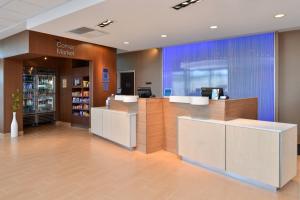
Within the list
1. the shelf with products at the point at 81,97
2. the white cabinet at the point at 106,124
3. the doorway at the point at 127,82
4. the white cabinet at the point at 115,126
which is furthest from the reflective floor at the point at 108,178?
the doorway at the point at 127,82

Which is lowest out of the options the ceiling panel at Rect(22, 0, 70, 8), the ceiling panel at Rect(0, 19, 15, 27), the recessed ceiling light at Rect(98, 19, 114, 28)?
the recessed ceiling light at Rect(98, 19, 114, 28)

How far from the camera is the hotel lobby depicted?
3.24 m

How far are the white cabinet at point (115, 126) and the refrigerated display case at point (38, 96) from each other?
3126 millimetres

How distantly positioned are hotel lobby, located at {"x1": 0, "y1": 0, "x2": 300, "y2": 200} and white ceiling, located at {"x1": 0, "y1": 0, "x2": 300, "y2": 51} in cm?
2

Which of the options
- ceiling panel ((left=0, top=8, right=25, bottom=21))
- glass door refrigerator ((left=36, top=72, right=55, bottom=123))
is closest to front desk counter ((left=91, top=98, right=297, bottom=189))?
ceiling panel ((left=0, top=8, right=25, bottom=21))

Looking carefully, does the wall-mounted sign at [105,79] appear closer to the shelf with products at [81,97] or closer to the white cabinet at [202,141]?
the shelf with products at [81,97]

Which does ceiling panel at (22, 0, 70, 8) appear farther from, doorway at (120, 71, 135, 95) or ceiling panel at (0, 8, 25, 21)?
doorway at (120, 71, 135, 95)

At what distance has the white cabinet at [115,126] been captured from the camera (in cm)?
509

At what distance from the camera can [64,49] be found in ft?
20.7

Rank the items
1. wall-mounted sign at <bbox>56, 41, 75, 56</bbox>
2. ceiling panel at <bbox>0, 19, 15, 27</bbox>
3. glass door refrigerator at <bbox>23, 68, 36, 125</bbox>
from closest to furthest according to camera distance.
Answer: ceiling panel at <bbox>0, 19, 15, 27</bbox> → wall-mounted sign at <bbox>56, 41, 75, 56</bbox> → glass door refrigerator at <bbox>23, 68, 36, 125</bbox>

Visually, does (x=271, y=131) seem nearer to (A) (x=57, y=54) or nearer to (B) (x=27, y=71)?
(A) (x=57, y=54)

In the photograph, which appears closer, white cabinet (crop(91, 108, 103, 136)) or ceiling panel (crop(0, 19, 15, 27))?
ceiling panel (crop(0, 19, 15, 27))

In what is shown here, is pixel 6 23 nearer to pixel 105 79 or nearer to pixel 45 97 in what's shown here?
pixel 105 79

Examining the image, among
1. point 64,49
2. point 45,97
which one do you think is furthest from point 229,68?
point 45,97
